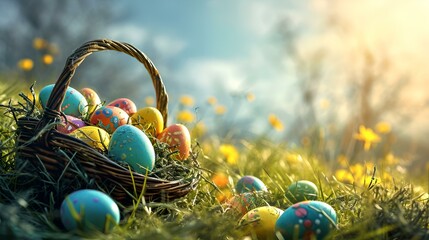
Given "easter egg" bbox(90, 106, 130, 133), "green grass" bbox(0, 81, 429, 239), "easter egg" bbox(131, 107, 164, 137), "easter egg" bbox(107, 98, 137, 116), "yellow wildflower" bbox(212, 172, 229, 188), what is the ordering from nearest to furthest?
"green grass" bbox(0, 81, 429, 239) → "easter egg" bbox(90, 106, 130, 133) → "easter egg" bbox(131, 107, 164, 137) → "easter egg" bbox(107, 98, 137, 116) → "yellow wildflower" bbox(212, 172, 229, 188)

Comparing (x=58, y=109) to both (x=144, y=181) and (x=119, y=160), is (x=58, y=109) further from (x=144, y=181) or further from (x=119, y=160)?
(x=144, y=181)

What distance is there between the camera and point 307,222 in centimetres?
189

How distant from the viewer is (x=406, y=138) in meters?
10.1

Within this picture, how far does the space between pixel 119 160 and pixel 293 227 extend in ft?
2.40

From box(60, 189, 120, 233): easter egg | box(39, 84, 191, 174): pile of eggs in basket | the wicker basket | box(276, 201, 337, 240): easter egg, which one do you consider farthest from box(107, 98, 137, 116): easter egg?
box(276, 201, 337, 240): easter egg

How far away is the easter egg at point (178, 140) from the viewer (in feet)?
7.63

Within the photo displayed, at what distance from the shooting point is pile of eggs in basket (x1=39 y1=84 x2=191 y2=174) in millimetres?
2002

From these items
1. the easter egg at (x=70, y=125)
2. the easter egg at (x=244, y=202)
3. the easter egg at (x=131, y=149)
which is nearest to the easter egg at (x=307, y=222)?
the easter egg at (x=244, y=202)

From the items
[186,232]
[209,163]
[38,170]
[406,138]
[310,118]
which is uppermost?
[38,170]

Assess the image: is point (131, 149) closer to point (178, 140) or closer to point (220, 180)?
point (178, 140)

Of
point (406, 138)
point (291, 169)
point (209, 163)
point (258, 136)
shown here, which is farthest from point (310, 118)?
point (209, 163)

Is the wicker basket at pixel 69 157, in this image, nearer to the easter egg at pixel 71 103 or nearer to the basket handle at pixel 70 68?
the basket handle at pixel 70 68

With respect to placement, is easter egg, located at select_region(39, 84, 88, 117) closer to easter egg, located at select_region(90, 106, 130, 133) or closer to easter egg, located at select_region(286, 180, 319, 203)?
easter egg, located at select_region(90, 106, 130, 133)

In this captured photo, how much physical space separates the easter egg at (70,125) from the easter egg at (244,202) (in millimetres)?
746
